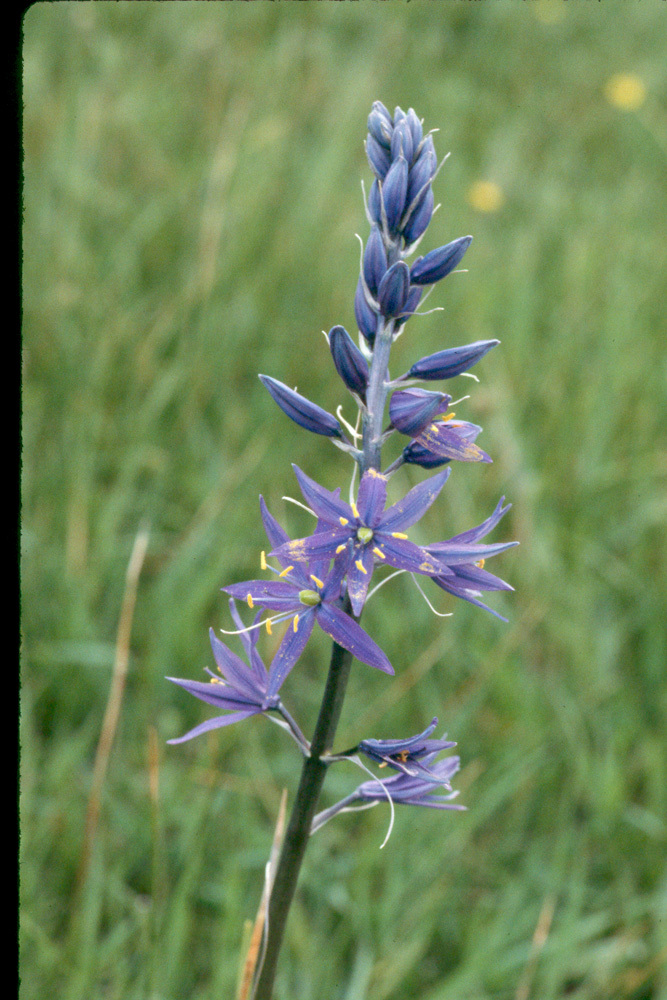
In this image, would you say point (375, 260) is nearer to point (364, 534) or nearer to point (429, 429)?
point (429, 429)

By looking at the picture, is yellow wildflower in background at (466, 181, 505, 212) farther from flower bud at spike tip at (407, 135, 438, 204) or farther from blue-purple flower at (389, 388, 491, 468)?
blue-purple flower at (389, 388, 491, 468)

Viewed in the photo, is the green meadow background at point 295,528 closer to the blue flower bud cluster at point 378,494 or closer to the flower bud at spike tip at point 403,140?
the blue flower bud cluster at point 378,494

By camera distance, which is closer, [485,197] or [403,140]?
[403,140]

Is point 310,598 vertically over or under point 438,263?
under

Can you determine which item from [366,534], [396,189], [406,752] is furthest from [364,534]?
[396,189]

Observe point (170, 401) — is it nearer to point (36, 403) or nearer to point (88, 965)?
point (36, 403)

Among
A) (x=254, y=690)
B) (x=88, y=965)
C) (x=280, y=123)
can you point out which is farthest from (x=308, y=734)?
(x=280, y=123)

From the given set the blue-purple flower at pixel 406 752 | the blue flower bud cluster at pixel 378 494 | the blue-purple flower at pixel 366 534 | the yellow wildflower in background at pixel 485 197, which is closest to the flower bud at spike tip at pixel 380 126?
the blue flower bud cluster at pixel 378 494
